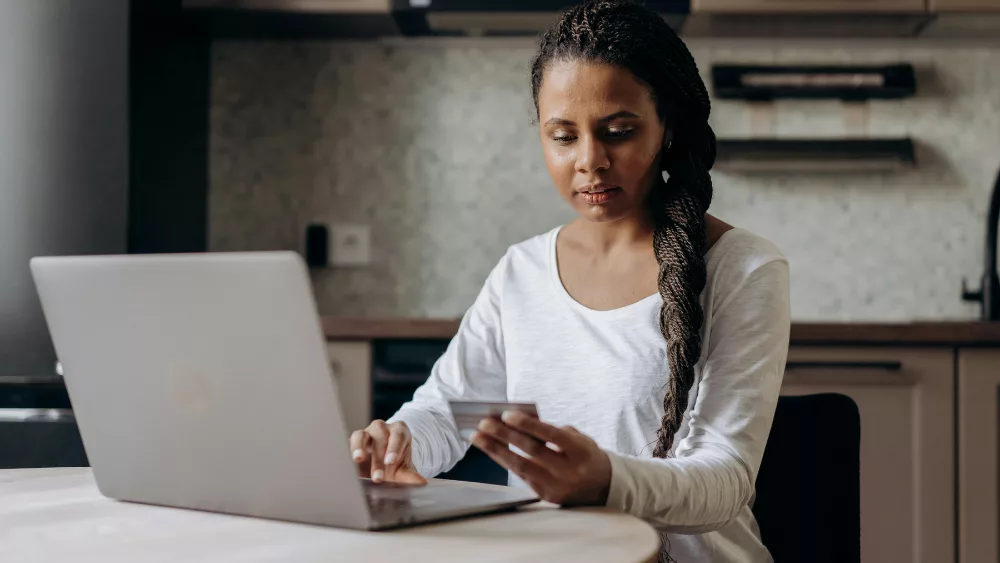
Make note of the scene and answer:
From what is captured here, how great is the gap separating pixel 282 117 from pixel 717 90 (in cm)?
119

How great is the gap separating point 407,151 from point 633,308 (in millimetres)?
1666

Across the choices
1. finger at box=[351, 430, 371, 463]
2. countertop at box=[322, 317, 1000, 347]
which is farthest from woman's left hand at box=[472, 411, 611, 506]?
countertop at box=[322, 317, 1000, 347]

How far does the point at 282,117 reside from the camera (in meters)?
2.81

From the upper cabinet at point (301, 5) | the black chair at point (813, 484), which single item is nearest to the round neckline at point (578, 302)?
the black chair at point (813, 484)

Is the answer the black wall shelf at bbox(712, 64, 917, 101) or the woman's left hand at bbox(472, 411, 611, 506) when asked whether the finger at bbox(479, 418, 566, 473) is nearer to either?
the woman's left hand at bbox(472, 411, 611, 506)

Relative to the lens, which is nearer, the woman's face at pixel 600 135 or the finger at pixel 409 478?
the finger at pixel 409 478

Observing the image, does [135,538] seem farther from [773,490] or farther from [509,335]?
[773,490]

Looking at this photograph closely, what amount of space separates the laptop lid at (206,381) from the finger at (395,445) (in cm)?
20

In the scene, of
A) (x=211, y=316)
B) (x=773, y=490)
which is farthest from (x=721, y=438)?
(x=211, y=316)

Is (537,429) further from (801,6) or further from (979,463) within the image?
(801,6)

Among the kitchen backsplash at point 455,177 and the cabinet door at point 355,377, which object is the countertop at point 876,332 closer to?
the cabinet door at point 355,377

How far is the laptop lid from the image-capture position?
0.71 metres

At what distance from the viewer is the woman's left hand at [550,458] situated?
80 centimetres

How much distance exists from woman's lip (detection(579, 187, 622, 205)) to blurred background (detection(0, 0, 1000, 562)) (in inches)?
42.9
